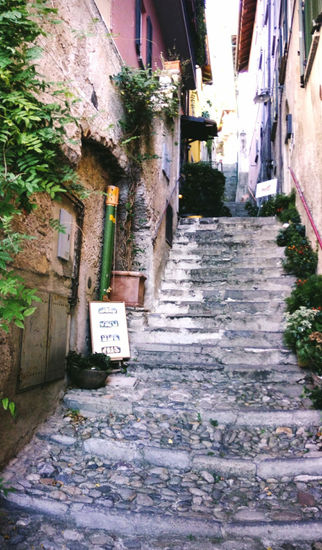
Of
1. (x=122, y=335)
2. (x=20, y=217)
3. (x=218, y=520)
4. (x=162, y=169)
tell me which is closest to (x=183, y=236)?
(x=162, y=169)

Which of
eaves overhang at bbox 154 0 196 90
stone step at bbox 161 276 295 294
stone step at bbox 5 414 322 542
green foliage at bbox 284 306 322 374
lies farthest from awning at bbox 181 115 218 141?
stone step at bbox 5 414 322 542

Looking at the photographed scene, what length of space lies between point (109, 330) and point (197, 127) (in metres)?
8.28

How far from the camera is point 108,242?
4.79m

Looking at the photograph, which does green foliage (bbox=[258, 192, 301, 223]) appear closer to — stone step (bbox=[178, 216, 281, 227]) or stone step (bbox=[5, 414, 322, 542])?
stone step (bbox=[178, 216, 281, 227])

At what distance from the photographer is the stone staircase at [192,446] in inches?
87.3

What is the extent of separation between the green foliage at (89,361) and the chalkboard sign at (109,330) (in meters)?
0.30

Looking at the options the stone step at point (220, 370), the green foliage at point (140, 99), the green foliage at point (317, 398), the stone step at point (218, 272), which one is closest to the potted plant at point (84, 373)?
the stone step at point (220, 370)

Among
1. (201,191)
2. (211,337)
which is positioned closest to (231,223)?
(201,191)

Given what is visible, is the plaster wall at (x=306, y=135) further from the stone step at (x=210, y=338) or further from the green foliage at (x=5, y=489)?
the green foliage at (x=5, y=489)

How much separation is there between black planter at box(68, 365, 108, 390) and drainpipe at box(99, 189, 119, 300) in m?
1.14

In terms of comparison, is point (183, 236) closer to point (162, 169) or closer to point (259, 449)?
point (162, 169)

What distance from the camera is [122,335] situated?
4.49m

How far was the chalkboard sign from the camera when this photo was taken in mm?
4262

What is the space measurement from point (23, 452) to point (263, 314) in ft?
10.7
